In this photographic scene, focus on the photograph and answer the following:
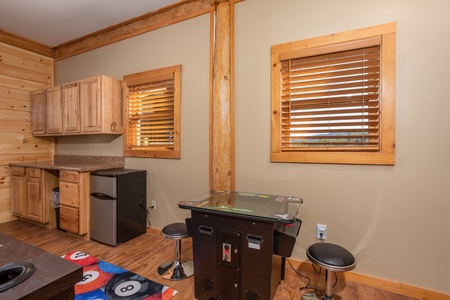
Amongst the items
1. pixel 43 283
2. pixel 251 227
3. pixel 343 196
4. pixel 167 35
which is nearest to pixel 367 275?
pixel 343 196

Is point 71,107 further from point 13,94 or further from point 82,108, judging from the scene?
point 13,94

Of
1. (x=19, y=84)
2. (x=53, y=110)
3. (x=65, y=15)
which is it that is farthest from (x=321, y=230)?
(x=19, y=84)

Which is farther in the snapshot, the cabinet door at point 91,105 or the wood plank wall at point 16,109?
the wood plank wall at point 16,109

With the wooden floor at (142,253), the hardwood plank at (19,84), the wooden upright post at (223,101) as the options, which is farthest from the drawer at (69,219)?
the hardwood plank at (19,84)

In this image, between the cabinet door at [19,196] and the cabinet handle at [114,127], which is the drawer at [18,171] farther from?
the cabinet handle at [114,127]

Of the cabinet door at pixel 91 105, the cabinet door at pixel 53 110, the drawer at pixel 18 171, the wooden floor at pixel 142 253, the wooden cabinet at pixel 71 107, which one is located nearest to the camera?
the wooden floor at pixel 142 253

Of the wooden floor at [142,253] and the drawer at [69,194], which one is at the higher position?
the drawer at [69,194]

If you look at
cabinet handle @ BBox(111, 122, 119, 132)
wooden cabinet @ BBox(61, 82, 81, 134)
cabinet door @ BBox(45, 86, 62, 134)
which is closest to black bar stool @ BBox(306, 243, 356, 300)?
cabinet handle @ BBox(111, 122, 119, 132)

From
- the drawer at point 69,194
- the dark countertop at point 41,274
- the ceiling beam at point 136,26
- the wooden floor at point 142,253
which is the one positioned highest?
the ceiling beam at point 136,26

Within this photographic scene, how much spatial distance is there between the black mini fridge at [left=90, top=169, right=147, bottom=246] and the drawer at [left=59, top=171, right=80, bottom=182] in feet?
0.62

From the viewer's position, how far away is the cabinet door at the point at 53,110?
11.8 feet

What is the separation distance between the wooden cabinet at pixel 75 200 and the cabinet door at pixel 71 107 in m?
0.82

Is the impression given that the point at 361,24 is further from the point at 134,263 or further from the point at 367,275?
the point at 134,263

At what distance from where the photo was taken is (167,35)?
9.84ft
